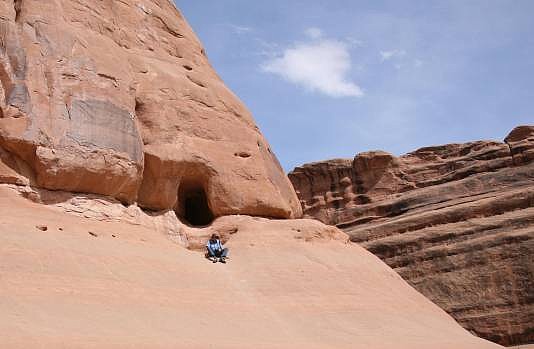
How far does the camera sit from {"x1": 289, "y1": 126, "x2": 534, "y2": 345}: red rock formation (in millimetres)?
26672

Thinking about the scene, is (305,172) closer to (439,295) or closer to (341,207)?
(341,207)

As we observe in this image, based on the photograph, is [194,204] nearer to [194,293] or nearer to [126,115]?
[126,115]

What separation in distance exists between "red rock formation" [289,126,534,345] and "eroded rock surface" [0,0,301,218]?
10126 mm

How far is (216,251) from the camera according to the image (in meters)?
16.7

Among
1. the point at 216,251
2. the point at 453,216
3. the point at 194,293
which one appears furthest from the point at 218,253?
the point at 453,216

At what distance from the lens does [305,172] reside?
161 feet

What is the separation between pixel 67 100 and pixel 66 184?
191 centimetres

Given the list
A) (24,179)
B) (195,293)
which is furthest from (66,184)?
(195,293)

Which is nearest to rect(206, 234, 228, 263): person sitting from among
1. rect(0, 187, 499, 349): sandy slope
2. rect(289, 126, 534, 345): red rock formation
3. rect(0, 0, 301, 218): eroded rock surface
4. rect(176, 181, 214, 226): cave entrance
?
rect(0, 187, 499, 349): sandy slope

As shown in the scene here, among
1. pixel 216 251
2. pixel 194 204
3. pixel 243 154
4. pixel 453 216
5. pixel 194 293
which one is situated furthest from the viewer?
pixel 453 216

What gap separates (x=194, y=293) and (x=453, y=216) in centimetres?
2142

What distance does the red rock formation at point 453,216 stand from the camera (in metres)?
26.7

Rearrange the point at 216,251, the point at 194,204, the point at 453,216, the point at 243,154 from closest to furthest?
1. the point at 216,251
2. the point at 243,154
3. the point at 194,204
4. the point at 453,216

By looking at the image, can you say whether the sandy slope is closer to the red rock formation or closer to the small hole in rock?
the small hole in rock
